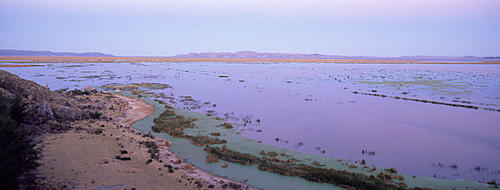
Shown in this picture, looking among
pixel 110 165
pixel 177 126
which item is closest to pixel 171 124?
pixel 177 126

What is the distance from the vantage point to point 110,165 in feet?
42.8

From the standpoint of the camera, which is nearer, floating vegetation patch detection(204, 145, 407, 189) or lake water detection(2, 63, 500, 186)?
floating vegetation patch detection(204, 145, 407, 189)

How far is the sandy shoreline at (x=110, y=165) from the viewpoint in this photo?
443 inches

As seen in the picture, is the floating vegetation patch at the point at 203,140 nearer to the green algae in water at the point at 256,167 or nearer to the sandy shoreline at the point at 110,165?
the green algae in water at the point at 256,167

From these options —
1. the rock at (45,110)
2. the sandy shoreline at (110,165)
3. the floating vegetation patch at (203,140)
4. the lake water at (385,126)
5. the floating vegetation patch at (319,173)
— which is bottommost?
the lake water at (385,126)

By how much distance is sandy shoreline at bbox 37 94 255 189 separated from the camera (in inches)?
443

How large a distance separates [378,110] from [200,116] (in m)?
16.6

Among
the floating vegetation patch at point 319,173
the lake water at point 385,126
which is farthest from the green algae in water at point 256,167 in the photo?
the lake water at point 385,126

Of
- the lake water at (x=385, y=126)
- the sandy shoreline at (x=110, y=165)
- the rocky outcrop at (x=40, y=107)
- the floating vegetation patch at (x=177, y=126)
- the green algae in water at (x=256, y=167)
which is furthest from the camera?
the floating vegetation patch at (x=177, y=126)

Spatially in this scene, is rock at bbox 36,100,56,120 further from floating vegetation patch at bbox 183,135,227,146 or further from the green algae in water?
floating vegetation patch at bbox 183,135,227,146

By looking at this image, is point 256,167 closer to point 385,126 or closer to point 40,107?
point 385,126

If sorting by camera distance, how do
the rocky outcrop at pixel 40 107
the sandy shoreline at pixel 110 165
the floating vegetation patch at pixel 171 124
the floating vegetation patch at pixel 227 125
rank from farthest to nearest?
the floating vegetation patch at pixel 227 125, the floating vegetation patch at pixel 171 124, the rocky outcrop at pixel 40 107, the sandy shoreline at pixel 110 165

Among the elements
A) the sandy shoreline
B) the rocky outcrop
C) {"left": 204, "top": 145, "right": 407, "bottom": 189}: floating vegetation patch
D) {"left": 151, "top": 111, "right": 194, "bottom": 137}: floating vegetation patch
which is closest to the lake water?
{"left": 204, "top": 145, "right": 407, "bottom": 189}: floating vegetation patch

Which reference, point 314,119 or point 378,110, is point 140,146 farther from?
point 378,110
